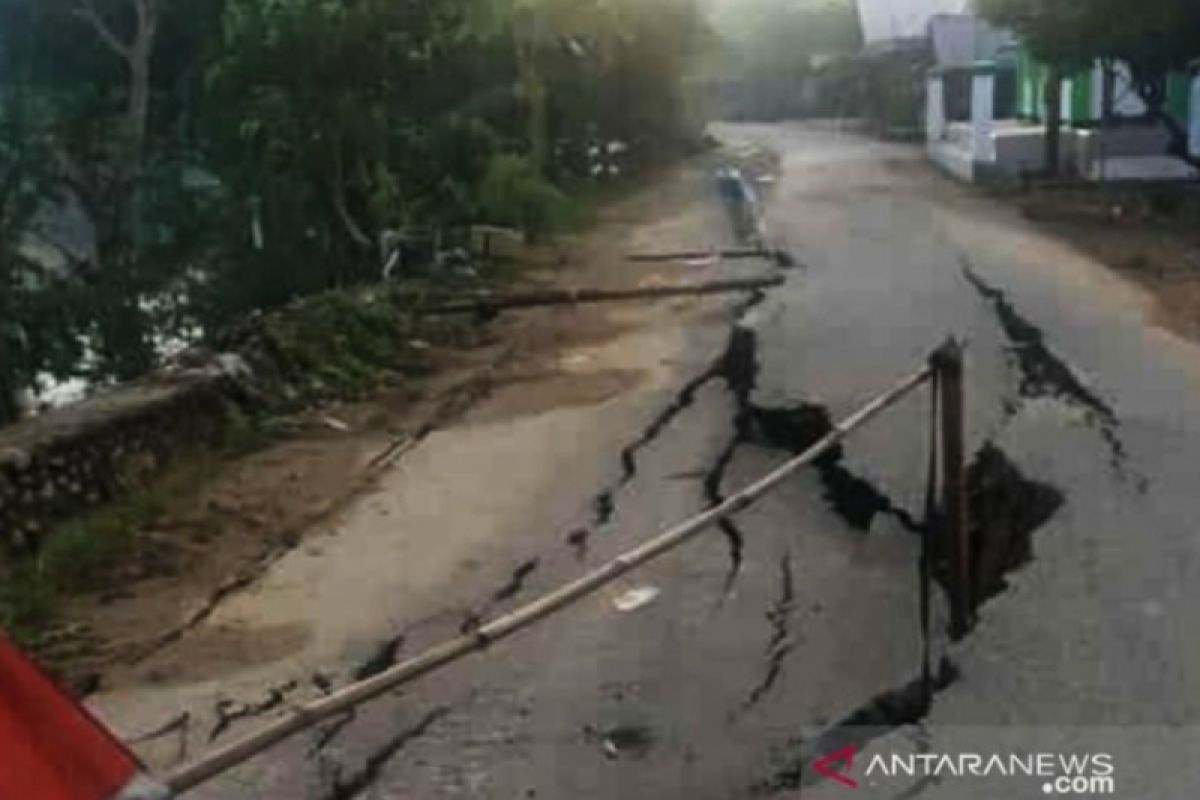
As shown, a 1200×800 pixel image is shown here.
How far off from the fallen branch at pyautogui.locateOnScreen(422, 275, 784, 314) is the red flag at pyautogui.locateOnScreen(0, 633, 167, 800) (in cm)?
1330

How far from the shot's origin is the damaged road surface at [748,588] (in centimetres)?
486

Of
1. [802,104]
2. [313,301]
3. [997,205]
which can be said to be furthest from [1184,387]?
[802,104]

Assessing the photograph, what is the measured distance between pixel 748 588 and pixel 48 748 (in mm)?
4584

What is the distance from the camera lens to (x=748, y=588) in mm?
6641

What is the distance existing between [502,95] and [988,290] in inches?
465

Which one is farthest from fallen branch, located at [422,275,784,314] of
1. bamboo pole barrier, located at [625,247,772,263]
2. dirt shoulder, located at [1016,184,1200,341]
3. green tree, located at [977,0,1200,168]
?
green tree, located at [977,0,1200,168]

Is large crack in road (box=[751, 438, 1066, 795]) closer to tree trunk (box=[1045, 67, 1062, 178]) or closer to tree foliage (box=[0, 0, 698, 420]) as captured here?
tree foliage (box=[0, 0, 698, 420])

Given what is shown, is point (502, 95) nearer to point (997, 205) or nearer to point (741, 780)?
point (997, 205)

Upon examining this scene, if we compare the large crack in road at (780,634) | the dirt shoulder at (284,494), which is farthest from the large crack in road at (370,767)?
the dirt shoulder at (284,494)

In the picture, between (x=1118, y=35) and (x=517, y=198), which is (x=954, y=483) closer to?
(x=517, y=198)

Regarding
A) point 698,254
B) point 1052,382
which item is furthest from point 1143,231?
point 1052,382

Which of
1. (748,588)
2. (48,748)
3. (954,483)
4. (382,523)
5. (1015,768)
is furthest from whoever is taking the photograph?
(382,523)

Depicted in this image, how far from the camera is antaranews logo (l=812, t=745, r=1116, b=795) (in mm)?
4219

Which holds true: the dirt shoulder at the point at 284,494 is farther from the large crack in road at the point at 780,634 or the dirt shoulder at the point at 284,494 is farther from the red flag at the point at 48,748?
the red flag at the point at 48,748
